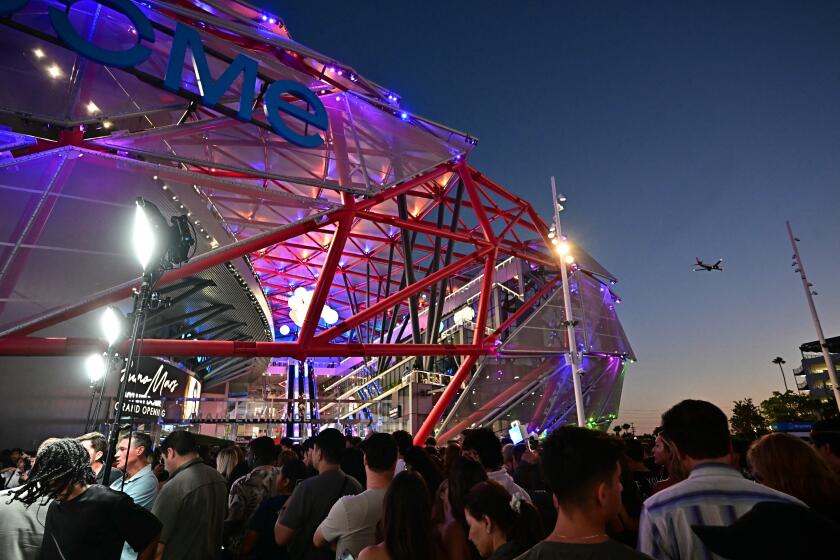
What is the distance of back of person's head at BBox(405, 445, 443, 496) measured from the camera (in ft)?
15.6

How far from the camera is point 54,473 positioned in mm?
3104

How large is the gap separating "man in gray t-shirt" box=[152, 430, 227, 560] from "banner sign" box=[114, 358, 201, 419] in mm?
14174

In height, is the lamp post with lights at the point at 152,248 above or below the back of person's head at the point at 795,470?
above

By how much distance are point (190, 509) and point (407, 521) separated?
248 cm

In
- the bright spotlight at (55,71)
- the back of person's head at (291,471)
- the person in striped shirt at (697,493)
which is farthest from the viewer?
the bright spotlight at (55,71)

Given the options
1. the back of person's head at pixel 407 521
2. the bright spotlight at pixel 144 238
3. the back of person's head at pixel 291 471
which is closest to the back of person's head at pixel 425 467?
the back of person's head at pixel 291 471

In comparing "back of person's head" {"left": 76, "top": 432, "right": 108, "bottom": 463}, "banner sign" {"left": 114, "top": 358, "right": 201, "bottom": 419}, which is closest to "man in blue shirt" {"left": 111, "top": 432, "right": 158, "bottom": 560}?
"back of person's head" {"left": 76, "top": 432, "right": 108, "bottom": 463}

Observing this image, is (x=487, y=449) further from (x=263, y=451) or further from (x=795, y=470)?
(x=263, y=451)

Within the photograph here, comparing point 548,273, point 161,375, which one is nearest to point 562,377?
point 548,273

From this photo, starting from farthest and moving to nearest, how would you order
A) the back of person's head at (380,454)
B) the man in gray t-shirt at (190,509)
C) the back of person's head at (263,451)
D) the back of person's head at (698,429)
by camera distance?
the back of person's head at (263,451)
the man in gray t-shirt at (190,509)
the back of person's head at (380,454)
the back of person's head at (698,429)

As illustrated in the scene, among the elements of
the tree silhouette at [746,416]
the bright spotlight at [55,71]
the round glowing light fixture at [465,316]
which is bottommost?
the tree silhouette at [746,416]

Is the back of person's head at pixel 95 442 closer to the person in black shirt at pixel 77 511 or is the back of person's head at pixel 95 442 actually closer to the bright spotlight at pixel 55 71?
the person in black shirt at pixel 77 511

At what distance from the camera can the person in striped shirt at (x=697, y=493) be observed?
2.26 meters

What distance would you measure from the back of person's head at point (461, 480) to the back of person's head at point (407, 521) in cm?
54
